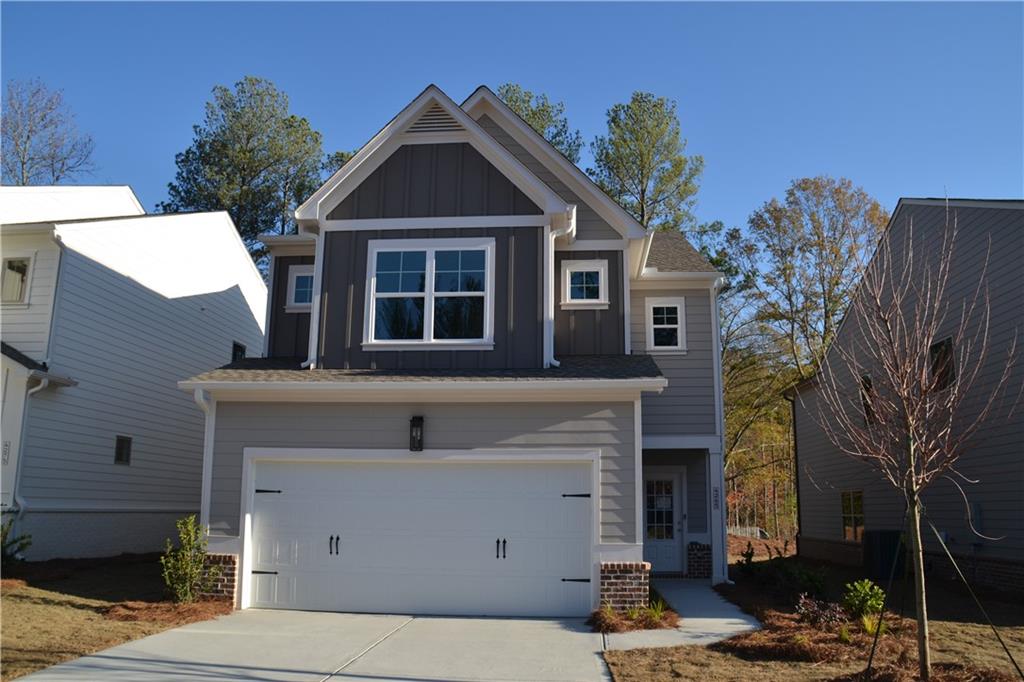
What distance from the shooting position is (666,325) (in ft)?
52.0

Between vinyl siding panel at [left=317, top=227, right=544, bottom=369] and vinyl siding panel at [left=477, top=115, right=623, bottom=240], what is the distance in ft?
5.33

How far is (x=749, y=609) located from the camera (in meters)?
11.4

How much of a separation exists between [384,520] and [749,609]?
518 cm

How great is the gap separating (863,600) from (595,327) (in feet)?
18.9

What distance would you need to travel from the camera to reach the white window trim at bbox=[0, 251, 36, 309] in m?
14.8

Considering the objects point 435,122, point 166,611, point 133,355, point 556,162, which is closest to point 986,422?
point 556,162

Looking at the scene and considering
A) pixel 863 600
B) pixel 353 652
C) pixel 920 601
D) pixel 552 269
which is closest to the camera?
pixel 920 601

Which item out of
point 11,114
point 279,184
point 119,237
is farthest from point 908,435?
point 11,114

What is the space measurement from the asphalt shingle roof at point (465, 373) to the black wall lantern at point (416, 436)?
24.4 inches

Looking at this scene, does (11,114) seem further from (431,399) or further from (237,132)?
(431,399)

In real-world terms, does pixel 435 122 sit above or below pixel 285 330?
above

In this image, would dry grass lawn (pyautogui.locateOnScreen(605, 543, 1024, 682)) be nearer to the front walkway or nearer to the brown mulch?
the front walkway

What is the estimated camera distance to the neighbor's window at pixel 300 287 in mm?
15062

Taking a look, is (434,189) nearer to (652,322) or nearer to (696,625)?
(652,322)
